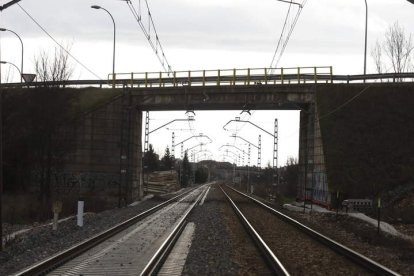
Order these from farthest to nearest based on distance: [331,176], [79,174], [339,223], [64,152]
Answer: [79,174] → [331,176] → [64,152] → [339,223]

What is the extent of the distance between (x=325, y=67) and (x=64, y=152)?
21897mm

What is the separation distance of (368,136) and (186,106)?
14521mm

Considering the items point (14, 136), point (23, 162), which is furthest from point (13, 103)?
point (23, 162)

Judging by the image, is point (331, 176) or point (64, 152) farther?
point (331, 176)

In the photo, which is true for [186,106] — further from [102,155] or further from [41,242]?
[41,242]

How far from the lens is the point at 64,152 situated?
3456cm

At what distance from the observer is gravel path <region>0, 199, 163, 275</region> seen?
43.3 feet

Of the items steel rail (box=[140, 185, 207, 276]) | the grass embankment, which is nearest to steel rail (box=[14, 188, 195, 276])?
steel rail (box=[140, 185, 207, 276])

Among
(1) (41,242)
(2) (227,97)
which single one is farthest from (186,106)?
(1) (41,242)

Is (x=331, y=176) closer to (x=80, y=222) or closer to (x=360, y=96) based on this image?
(x=360, y=96)

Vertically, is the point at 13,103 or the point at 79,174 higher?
the point at 13,103

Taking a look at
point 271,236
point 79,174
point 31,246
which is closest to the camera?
point 31,246

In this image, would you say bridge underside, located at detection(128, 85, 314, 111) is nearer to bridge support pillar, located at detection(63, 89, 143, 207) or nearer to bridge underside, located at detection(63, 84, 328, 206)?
bridge underside, located at detection(63, 84, 328, 206)

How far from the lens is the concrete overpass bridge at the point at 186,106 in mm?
A: 41938
